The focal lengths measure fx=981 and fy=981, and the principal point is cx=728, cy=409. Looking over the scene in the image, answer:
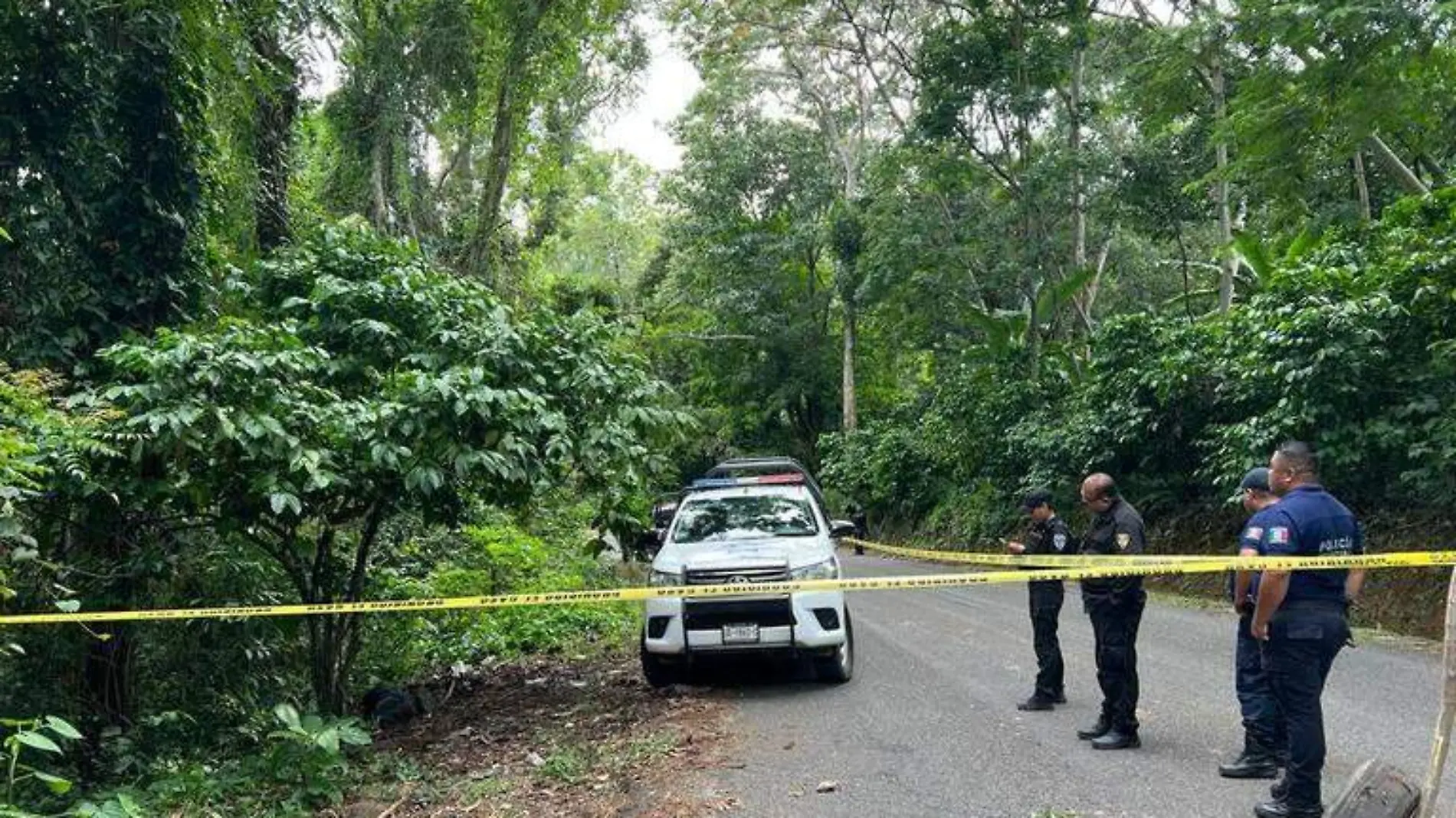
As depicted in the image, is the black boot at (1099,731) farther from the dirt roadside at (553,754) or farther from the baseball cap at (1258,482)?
the dirt roadside at (553,754)

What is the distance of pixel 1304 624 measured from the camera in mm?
4418

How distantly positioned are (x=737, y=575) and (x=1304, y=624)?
3914mm

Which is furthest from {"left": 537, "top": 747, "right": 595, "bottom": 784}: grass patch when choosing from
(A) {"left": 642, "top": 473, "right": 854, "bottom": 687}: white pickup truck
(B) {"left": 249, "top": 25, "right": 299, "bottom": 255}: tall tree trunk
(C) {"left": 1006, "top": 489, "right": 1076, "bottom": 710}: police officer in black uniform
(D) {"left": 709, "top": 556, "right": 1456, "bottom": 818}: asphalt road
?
(B) {"left": 249, "top": 25, "right": 299, "bottom": 255}: tall tree trunk

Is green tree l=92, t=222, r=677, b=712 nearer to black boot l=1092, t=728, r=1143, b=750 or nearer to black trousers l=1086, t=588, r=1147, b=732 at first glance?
black trousers l=1086, t=588, r=1147, b=732

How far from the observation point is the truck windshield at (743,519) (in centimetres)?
838

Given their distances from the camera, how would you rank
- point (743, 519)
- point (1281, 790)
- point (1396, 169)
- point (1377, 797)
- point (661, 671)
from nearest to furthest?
point (1377, 797) → point (1281, 790) → point (661, 671) → point (743, 519) → point (1396, 169)

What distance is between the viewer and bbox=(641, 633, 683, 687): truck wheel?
26.1 feet

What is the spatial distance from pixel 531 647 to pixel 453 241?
388 inches

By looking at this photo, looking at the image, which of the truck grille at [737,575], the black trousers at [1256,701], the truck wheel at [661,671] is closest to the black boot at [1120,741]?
the black trousers at [1256,701]

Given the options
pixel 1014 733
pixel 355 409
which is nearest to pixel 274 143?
pixel 355 409

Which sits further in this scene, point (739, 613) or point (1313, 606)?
point (739, 613)

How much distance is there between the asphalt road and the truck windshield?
1.21m

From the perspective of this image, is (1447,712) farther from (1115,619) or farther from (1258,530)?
(1115,619)

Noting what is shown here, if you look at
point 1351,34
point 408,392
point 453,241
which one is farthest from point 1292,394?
point 453,241
